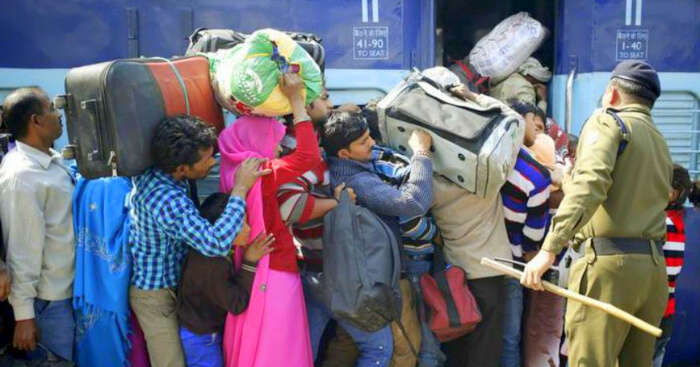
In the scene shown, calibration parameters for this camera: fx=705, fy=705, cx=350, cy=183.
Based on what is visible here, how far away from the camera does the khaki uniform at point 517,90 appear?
14.5ft

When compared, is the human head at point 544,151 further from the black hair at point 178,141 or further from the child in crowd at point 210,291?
the black hair at point 178,141

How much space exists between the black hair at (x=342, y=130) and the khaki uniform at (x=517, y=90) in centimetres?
159

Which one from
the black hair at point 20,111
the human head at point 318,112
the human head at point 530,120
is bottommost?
the human head at point 530,120

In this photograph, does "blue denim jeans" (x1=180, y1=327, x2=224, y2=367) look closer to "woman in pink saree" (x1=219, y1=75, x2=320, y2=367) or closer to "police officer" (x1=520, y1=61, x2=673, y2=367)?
"woman in pink saree" (x1=219, y1=75, x2=320, y2=367)

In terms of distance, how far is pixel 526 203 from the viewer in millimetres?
3309

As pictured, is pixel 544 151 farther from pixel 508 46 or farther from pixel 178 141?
pixel 178 141

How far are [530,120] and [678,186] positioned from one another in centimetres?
92

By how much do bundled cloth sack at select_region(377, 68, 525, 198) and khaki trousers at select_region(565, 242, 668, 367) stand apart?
0.53 m

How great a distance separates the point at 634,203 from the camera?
9.56 ft

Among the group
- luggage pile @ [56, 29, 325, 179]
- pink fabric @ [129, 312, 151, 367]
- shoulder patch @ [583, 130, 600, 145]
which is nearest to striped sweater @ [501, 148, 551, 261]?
shoulder patch @ [583, 130, 600, 145]

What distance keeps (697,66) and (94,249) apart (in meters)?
3.63

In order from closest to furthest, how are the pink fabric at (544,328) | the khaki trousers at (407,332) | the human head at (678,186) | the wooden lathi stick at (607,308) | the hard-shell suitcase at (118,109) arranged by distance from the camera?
the wooden lathi stick at (607,308) < the hard-shell suitcase at (118,109) < the khaki trousers at (407,332) < the pink fabric at (544,328) < the human head at (678,186)

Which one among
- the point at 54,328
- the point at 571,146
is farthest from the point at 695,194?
the point at 54,328

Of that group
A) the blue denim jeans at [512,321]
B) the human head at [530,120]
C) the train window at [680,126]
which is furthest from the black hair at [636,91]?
the train window at [680,126]
